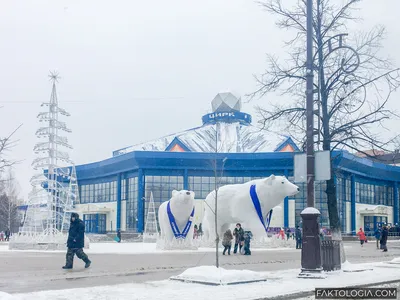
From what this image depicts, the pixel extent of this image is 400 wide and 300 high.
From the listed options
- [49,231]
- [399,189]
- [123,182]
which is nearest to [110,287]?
[49,231]

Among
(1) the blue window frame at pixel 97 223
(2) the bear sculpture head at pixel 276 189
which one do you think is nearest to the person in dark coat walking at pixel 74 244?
(2) the bear sculpture head at pixel 276 189

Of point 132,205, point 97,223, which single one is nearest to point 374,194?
point 132,205

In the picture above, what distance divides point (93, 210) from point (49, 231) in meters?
41.7

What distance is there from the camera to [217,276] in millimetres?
11898

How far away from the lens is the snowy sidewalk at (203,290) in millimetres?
9914

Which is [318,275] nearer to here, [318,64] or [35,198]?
[318,64]

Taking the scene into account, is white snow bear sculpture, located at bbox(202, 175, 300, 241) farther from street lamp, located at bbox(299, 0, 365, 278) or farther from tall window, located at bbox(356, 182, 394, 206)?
tall window, located at bbox(356, 182, 394, 206)

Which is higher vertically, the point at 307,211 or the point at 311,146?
the point at 311,146

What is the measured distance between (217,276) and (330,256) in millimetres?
4359

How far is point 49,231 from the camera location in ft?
104

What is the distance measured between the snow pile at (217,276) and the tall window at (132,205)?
55607 millimetres

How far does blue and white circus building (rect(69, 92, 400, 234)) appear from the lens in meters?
65.9

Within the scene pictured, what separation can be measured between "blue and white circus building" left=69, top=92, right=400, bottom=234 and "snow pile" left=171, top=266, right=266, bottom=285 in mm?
46967

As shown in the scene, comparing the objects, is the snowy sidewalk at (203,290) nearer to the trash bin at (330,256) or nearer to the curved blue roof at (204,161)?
the trash bin at (330,256)
